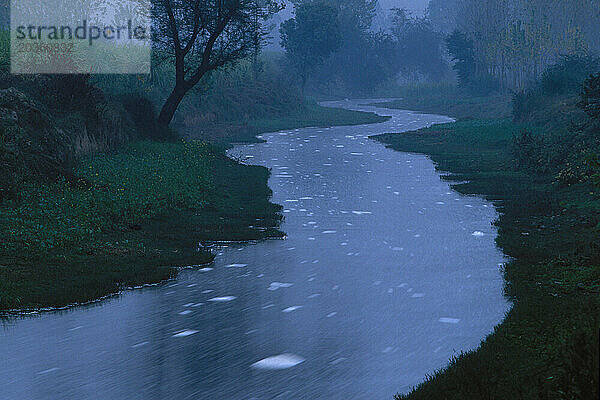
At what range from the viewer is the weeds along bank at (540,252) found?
739cm

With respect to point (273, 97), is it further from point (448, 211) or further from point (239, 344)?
point (239, 344)

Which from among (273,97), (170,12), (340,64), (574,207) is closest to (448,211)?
(574,207)

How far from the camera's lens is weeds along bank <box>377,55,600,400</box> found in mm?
7395

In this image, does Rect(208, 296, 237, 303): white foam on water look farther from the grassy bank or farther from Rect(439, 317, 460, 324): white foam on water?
the grassy bank

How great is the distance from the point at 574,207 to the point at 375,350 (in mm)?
11152

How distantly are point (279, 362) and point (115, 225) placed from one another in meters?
8.07

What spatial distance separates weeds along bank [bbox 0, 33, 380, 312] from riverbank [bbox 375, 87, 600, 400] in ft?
18.5

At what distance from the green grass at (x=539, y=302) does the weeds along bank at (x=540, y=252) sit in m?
0.01

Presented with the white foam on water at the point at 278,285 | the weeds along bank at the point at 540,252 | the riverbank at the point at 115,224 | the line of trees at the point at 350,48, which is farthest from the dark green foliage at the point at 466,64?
the white foam on water at the point at 278,285

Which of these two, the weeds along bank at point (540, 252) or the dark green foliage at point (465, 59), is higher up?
the dark green foliage at point (465, 59)

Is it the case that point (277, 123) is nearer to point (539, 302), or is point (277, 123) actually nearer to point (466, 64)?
point (466, 64)

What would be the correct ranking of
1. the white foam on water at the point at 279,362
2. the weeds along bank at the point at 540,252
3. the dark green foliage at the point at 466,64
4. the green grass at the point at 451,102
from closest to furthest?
1. the weeds along bank at the point at 540,252
2. the white foam on water at the point at 279,362
3. the green grass at the point at 451,102
4. the dark green foliage at the point at 466,64

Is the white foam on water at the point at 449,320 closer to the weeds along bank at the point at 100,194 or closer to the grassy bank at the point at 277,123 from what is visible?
the weeds along bank at the point at 100,194

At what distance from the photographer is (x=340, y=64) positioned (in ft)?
362
